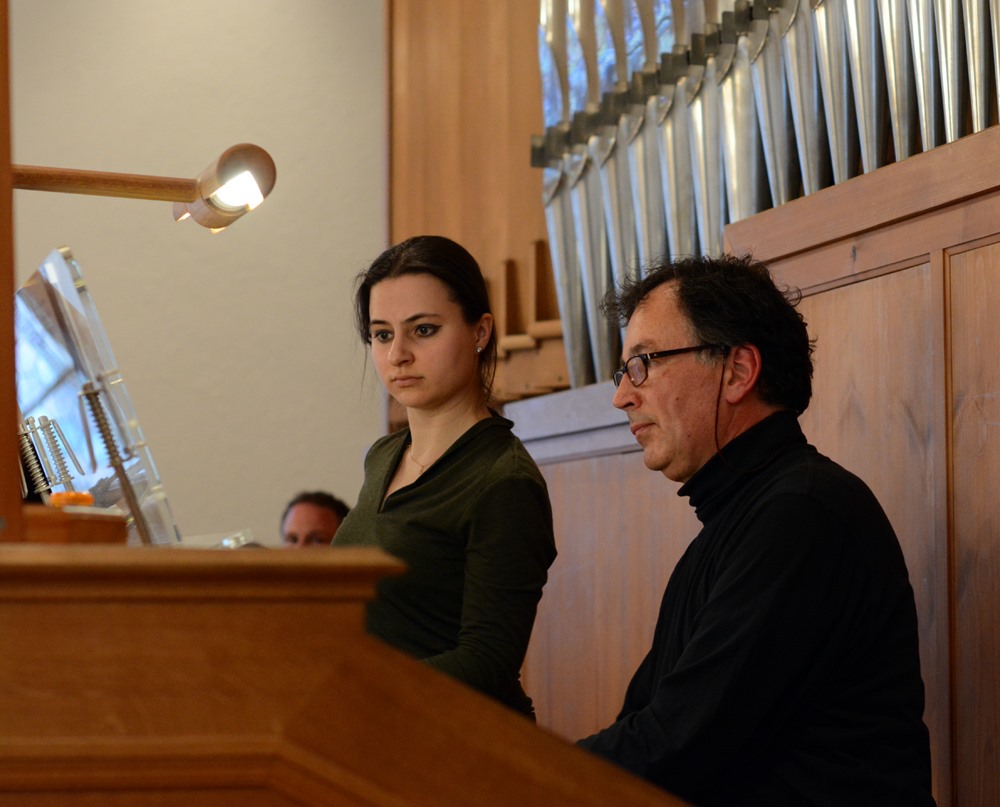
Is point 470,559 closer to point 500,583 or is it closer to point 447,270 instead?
point 500,583

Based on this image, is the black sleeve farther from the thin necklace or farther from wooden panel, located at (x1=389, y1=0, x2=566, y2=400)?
wooden panel, located at (x1=389, y1=0, x2=566, y2=400)

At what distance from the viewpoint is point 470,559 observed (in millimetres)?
1663

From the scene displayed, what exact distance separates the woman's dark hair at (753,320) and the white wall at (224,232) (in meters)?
3.23

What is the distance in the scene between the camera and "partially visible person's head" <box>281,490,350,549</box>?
3.65 meters

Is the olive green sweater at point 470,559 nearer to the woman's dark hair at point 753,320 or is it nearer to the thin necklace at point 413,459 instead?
the thin necklace at point 413,459

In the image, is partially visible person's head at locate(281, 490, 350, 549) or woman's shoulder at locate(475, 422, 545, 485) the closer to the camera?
woman's shoulder at locate(475, 422, 545, 485)

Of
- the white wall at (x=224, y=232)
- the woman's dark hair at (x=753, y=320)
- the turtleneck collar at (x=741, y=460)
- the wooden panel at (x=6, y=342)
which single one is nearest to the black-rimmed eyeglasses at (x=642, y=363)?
the woman's dark hair at (x=753, y=320)

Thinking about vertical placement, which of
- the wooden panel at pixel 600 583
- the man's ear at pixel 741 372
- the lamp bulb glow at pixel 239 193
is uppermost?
the lamp bulb glow at pixel 239 193

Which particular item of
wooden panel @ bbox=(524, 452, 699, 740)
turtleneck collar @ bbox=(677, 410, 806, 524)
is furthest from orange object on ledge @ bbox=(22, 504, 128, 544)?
A: wooden panel @ bbox=(524, 452, 699, 740)

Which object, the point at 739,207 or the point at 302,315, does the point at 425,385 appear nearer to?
the point at 739,207

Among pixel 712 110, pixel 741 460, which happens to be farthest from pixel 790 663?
pixel 712 110

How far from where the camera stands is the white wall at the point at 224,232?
4977 millimetres

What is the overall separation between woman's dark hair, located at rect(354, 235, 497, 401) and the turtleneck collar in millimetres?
357

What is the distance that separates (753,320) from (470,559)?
54 centimetres
